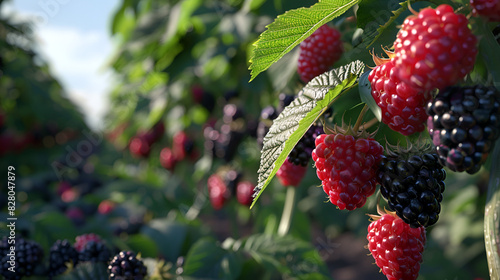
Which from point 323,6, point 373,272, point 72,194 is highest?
point 72,194

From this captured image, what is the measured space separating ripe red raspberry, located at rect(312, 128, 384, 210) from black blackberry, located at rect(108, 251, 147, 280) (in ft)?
1.42

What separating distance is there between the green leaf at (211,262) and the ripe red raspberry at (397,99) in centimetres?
68

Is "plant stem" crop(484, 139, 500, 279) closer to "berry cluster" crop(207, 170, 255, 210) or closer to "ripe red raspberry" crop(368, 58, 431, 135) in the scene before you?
"ripe red raspberry" crop(368, 58, 431, 135)

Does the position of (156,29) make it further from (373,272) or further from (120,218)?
(373,272)

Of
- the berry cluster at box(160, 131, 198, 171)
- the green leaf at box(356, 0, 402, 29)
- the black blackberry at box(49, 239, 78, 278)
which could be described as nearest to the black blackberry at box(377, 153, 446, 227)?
the green leaf at box(356, 0, 402, 29)

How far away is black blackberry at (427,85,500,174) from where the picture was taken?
1.27 feet

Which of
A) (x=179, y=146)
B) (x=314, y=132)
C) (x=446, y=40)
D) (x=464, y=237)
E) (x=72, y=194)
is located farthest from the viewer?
(x=72, y=194)

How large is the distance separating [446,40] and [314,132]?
31 centimetres

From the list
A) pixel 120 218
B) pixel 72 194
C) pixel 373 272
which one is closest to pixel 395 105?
pixel 120 218

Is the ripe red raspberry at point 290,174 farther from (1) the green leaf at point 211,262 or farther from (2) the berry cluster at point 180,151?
(2) the berry cluster at point 180,151

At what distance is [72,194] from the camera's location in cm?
248

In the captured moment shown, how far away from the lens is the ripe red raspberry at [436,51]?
1.26 feet

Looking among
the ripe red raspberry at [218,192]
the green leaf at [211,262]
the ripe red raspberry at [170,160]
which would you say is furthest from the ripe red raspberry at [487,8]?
the ripe red raspberry at [170,160]

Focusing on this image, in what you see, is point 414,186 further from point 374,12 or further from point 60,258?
point 60,258
